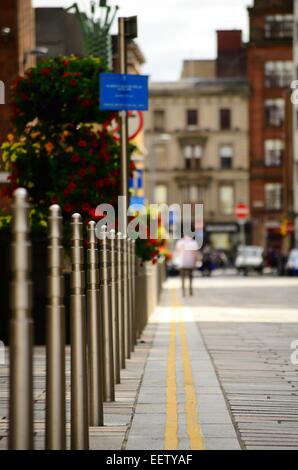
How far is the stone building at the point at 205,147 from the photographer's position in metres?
101

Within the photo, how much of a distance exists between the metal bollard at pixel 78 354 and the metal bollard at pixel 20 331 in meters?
1.88

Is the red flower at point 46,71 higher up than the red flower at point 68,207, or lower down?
higher up

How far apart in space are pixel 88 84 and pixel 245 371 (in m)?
7.01

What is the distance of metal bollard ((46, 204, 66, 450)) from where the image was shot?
6.46m

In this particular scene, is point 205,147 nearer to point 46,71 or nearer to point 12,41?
point 12,41

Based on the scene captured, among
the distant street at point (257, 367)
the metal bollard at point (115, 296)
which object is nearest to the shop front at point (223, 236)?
the distant street at point (257, 367)

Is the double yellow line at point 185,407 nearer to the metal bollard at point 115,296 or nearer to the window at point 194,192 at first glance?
the metal bollard at point 115,296

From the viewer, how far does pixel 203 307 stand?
3116 cm

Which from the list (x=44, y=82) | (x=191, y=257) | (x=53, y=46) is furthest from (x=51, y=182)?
(x=53, y=46)

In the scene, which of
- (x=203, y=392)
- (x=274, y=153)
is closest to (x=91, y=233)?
(x=203, y=392)

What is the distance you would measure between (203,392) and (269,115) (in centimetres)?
9064

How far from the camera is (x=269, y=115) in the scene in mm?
101312

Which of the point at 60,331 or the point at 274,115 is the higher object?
the point at 274,115
